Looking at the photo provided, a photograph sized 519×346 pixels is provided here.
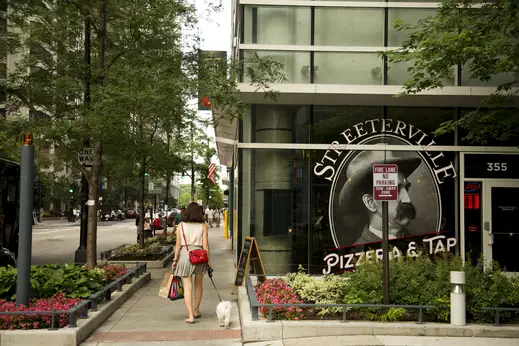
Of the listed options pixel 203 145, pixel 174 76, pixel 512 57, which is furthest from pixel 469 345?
pixel 203 145

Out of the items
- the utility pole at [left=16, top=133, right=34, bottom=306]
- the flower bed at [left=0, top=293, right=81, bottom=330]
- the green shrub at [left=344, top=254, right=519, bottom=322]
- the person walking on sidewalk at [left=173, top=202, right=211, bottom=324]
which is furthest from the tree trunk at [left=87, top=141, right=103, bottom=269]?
the green shrub at [left=344, top=254, right=519, bottom=322]

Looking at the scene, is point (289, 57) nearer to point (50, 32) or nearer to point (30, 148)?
point (50, 32)

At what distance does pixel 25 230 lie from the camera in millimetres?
8414

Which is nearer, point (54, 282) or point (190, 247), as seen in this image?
point (54, 282)

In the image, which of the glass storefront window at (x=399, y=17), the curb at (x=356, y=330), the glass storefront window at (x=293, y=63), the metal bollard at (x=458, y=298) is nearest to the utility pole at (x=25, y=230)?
the curb at (x=356, y=330)

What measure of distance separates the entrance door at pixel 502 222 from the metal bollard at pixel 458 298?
675cm

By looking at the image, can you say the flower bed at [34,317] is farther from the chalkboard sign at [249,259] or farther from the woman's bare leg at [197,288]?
the chalkboard sign at [249,259]

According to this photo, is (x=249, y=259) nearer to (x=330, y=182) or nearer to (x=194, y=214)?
(x=194, y=214)

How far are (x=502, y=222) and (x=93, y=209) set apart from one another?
31.0ft

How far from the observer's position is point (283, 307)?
8.63 meters

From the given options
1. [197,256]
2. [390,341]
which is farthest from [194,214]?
[390,341]

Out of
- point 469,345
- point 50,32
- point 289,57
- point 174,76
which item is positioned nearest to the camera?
point 469,345

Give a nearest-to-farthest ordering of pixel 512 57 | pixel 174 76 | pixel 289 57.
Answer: pixel 512 57 → pixel 174 76 → pixel 289 57

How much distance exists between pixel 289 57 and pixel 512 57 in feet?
18.8
